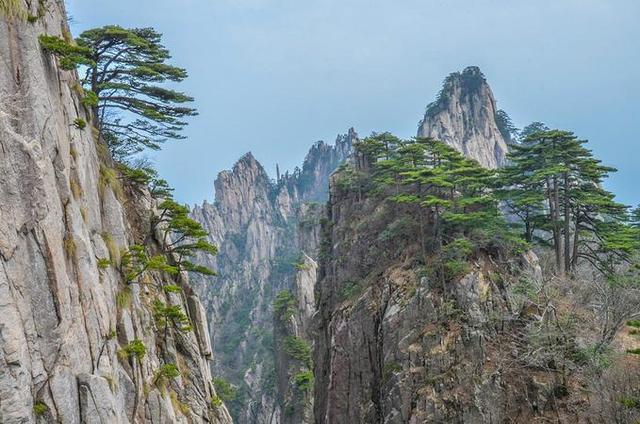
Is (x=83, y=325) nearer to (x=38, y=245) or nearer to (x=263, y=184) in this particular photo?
(x=38, y=245)

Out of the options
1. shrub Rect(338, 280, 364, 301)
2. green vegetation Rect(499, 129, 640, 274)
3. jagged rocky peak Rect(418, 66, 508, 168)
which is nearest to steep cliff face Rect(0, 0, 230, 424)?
shrub Rect(338, 280, 364, 301)

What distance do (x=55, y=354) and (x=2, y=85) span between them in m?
7.00

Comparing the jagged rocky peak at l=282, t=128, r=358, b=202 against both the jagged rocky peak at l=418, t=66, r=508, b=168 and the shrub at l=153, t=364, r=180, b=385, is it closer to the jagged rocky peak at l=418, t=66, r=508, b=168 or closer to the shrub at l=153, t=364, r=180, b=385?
the jagged rocky peak at l=418, t=66, r=508, b=168

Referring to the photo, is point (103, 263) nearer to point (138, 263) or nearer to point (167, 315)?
point (138, 263)

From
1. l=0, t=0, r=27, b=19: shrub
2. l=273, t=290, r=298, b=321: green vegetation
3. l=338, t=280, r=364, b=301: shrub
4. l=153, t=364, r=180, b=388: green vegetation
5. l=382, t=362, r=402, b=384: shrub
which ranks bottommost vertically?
l=153, t=364, r=180, b=388: green vegetation

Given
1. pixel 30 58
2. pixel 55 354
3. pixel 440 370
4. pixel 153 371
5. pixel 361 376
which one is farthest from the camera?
pixel 361 376

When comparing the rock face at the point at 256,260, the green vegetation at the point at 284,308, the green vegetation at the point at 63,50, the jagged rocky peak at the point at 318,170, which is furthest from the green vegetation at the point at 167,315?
the jagged rocky peak at the point at 318,170

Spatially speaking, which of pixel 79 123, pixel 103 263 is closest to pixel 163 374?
pixel 103 263

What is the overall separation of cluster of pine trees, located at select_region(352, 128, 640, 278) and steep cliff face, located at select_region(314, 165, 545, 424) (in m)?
1.17

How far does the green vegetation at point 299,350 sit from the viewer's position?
202 feet

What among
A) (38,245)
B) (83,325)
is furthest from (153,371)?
(38,245)

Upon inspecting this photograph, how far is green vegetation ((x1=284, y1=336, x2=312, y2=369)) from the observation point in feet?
202

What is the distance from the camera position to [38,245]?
13109 mm

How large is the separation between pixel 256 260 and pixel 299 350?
2444 inches
